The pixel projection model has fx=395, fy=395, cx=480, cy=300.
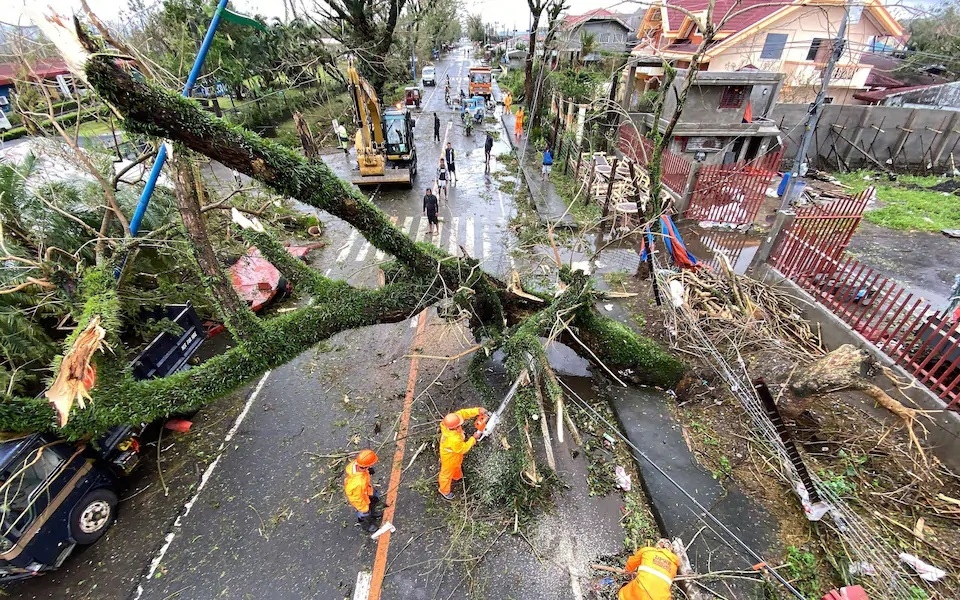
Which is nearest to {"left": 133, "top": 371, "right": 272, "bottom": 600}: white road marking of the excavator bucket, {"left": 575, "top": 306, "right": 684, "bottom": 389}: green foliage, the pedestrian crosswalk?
the pedestrian crosswalk

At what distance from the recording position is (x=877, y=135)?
15789 millimetres

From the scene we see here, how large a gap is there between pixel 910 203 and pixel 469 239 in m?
14.1

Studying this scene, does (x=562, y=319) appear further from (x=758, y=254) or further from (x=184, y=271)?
(x=184, y=271)

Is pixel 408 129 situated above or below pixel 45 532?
above

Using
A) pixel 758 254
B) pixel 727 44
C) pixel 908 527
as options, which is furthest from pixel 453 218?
pixel 727 44

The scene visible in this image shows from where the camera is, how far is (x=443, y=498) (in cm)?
493

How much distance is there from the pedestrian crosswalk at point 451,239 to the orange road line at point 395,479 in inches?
148

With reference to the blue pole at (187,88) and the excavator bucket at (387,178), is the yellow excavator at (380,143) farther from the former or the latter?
the blue pole at (187,88)

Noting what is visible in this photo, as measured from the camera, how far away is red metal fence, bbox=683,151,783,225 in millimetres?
10016

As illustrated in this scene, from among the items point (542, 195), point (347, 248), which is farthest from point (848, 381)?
point (542, 195)

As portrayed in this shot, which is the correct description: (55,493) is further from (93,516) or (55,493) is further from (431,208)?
(431,208)

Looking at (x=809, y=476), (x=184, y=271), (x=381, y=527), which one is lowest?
(x=381, y=527)

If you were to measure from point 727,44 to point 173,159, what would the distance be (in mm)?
21294

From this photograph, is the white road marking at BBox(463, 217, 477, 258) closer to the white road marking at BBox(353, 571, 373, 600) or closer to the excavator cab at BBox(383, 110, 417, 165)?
the excavator cab at BBox(383, 110, 417, 165)
